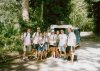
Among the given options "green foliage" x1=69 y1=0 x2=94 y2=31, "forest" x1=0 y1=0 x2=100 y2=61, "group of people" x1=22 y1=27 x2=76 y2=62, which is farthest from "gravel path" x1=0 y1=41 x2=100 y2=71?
"green foliage" x1=69 y1=0 x2=94 y2=31

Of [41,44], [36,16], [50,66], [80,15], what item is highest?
[80,15]

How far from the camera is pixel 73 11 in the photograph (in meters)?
43.3

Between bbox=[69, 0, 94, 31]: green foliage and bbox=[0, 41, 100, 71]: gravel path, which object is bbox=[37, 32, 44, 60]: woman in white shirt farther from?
bbox=[69, 0, 94, 31]: green foliage

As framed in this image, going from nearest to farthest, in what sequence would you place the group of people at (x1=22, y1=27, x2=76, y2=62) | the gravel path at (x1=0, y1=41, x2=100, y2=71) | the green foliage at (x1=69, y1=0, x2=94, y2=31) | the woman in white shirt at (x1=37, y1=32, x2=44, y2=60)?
the gravel path at (x1=0, y1=41, x2=100, y2=71) < the group of people at (x1=22, y1=27, x2=76, y2=62) < the woman in white shirt at (x1=37, y1=32, x2=44, y2=60) < the green foliage at (x1=69, y1=0, x2=94, y2=31)

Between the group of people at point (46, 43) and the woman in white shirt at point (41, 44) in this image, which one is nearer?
the group of people at point (46, 43)

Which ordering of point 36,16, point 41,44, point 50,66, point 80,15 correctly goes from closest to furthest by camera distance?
point 50,66, point 41,44, point 36,16, point 80,15

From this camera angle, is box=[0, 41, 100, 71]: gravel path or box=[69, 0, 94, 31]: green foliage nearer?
box=[0, 41, 100, 71]: gravel path

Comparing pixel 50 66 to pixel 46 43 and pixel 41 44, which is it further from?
pixel 46 43

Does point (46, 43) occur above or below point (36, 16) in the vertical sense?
below

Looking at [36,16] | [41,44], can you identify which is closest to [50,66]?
[41,44]

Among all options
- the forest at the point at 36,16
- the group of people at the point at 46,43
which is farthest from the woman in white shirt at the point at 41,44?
the forest at the point at 36,16

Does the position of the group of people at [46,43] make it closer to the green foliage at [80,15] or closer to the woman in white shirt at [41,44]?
the woman in white shirt at [41,44]

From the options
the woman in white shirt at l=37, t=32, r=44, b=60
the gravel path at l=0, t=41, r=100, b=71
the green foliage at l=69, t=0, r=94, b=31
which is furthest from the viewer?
the green foliage at l=69, t=0, r=94, b=31

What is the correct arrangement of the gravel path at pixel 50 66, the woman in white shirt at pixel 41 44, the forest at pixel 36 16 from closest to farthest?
the gravel path at pixel 50 66
the woman in white shirt at pixel 41 44
the forest at pixel 36 16
